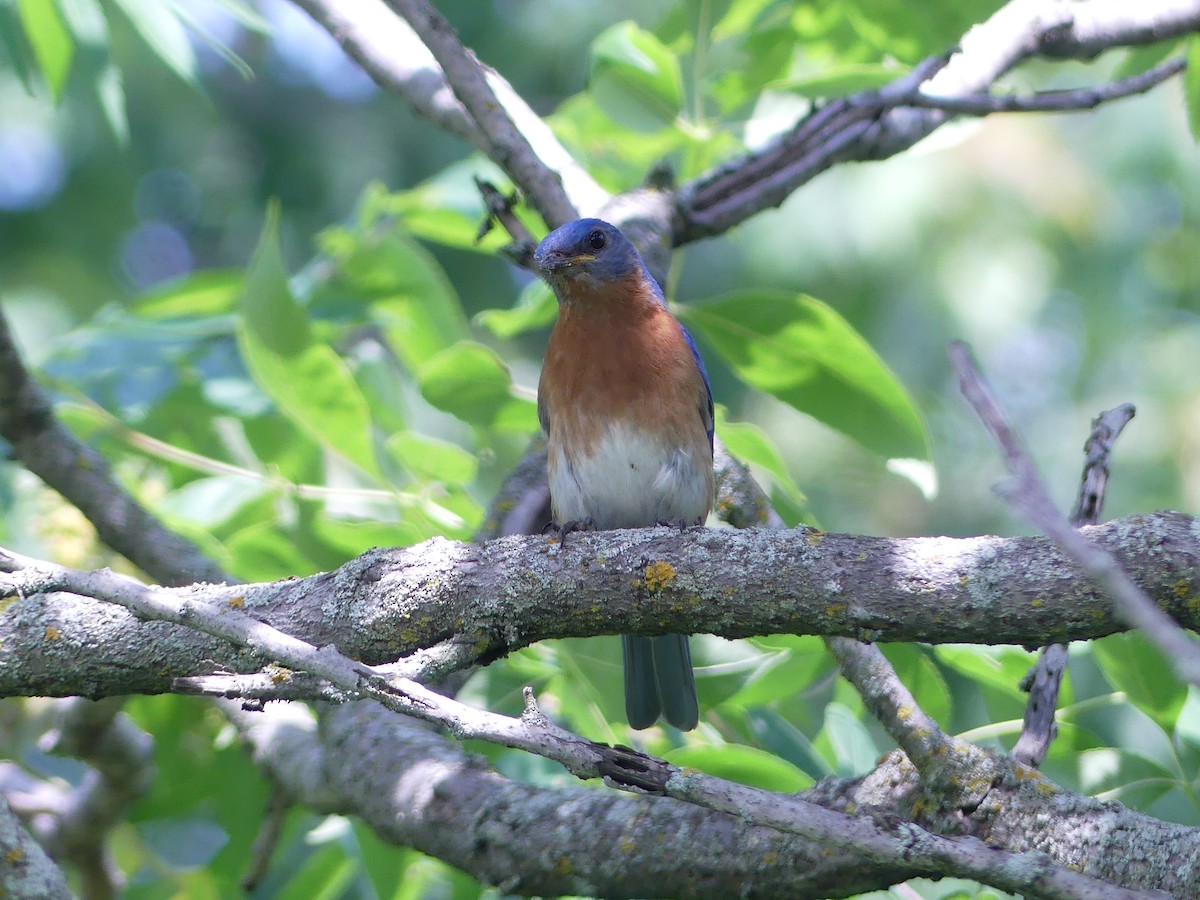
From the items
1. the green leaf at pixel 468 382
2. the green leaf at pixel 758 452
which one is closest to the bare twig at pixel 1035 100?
the green leaf at pixel 758 452

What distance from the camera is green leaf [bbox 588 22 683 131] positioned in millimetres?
4418

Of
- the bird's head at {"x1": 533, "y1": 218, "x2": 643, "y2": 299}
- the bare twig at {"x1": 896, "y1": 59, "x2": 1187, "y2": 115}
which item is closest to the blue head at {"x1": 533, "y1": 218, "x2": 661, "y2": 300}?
the bird's head at {"x1": 533, "y1": 218, "x2": 643, "y2": 299}

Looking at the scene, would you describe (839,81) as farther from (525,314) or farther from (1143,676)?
(1143,676)

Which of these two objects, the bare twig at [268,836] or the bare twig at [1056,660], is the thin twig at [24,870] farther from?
the bare twig at [1056,660]

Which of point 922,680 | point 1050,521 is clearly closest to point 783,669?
point 922,680

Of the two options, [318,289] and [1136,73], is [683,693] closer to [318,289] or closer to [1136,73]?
[318,289]

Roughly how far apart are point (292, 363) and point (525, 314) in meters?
1.12

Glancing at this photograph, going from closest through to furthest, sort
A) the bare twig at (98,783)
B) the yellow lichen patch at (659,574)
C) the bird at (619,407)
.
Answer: the yellow lichen patch at (659,574), the bare twig at (98,783), the bird at (619,407)

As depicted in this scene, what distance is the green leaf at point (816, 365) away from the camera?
3.98 m

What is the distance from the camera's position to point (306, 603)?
9.28 feet

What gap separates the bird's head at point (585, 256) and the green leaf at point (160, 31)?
4.11ft

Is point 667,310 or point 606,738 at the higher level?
point 667,310

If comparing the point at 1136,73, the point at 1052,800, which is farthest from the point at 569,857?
the point at 1136,73

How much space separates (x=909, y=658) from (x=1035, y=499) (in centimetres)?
249
